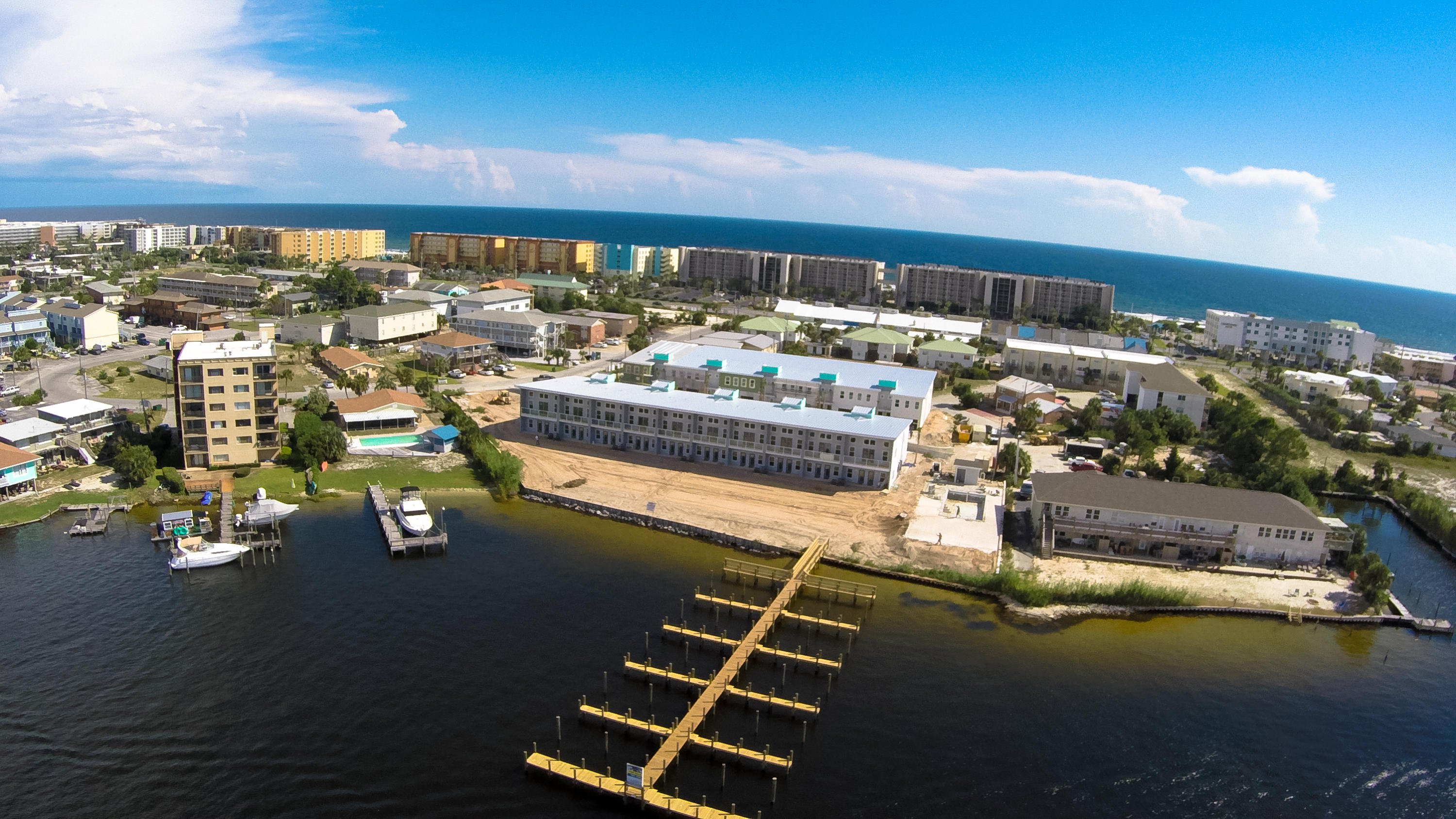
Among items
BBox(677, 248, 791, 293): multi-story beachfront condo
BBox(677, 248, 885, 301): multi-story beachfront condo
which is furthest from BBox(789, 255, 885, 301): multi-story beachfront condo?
BBox(677, 248, 791, 293): multi-story beachfront condo

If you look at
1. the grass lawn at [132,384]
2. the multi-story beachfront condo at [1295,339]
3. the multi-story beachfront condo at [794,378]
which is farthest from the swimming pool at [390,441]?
the multi-story beachfront condo at [1295,339]

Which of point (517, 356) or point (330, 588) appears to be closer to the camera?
point (330, 588)

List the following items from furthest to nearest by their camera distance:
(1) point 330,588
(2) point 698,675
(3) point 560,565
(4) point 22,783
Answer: (3) point 560,565, (1) point 330,588, (2) point 698,675, (4) point 22,783

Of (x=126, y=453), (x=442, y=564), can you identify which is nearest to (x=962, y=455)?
(x=442, y=564)

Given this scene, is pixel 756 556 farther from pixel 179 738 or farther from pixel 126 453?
pixel 126 453

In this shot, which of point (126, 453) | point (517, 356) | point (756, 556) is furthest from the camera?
point (517, 356)

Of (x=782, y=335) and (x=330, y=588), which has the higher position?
(x=782, y=335)
